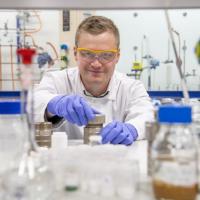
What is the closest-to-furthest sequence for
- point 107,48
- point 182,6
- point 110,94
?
point 182,6
point 107,48
point 110,94

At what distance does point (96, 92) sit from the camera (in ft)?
6.14

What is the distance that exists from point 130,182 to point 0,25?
3.01 m

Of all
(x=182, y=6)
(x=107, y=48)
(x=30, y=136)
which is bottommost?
(x=30, y=136)

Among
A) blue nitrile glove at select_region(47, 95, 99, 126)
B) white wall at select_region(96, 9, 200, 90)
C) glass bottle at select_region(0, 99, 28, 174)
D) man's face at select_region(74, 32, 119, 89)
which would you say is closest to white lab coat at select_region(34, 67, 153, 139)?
man's face at select_region(74, 32, 119, 89)

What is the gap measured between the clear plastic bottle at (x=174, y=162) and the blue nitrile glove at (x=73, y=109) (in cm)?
58

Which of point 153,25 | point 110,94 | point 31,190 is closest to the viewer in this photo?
point 31,190

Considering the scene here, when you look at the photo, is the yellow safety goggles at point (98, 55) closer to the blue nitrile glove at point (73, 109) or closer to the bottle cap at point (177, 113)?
the blue nitrile glove at point (73, 109)

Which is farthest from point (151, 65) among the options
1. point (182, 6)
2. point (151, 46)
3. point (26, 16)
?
point (182, 6)

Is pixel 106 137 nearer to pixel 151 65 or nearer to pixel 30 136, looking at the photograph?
pixel 30 136

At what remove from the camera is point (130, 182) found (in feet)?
1.97

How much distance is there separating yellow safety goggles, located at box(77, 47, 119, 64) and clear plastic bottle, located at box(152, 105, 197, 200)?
106cm

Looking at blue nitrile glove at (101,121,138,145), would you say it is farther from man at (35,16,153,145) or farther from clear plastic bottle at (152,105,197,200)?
clear plastic bottle at (152,105,197,200)

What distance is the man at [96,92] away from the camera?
1266mm

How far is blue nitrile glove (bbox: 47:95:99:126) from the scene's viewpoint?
3.94 ft
